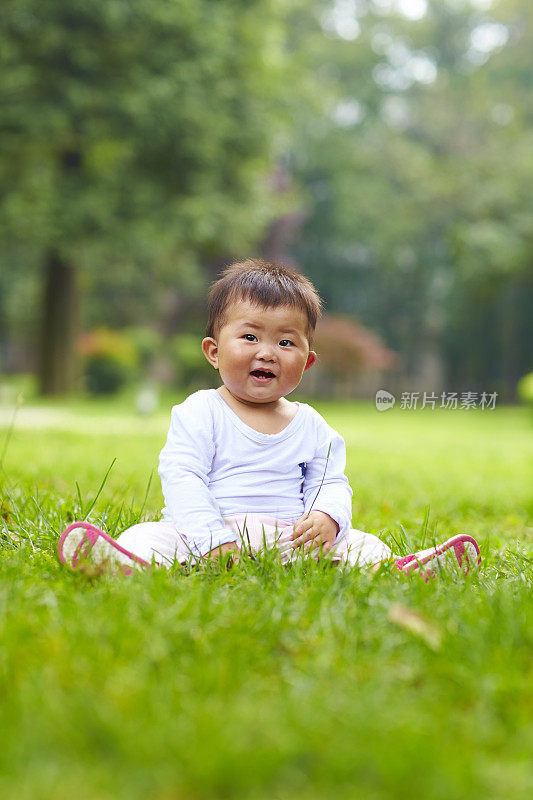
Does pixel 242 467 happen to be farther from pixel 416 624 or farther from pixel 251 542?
pixel 416 624

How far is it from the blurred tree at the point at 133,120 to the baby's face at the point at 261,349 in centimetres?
1039

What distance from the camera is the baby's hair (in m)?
2.42

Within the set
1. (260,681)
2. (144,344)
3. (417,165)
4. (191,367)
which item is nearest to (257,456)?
(260,681)

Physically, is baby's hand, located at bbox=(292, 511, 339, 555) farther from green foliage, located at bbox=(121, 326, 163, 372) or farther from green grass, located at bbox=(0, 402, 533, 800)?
green foliage, located at bbox=(121, 326, 163, 372)

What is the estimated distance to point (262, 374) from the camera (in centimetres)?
249

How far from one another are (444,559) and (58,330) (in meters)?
14.1

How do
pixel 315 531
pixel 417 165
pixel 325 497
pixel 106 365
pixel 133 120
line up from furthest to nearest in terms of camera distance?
pixel 417 165 < pixel 106 365 < pixel 133 120 < pixel 325 497 < pixel 315 531

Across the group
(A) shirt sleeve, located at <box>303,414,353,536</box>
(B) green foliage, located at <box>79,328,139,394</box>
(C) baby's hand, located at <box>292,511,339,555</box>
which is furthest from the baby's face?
(B) green foliage, located at <box>79,328,139,394</box>

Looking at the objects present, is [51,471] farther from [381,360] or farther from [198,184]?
[381,360]

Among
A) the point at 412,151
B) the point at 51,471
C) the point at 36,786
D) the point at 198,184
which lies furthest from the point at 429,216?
the point at 36,786

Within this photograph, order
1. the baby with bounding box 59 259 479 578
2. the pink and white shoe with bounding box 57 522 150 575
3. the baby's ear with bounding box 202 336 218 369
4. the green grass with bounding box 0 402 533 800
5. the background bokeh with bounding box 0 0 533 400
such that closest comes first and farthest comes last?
the green grass with bounding box 0 402 533 800
the pink and white shoe with bounding box 57 522 150 575
the baby with bounding box 59 259 479 578
the baby's ear with bounding box 202 336 218 369
the background bokeh with bounding box 0 0 533 400

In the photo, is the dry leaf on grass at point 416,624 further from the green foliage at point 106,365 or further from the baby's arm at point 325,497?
the green foliage at point 106,365

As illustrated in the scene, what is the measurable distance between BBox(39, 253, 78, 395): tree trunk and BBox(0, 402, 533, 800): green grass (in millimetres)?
13446

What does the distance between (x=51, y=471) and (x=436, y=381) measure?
80.3 ft
